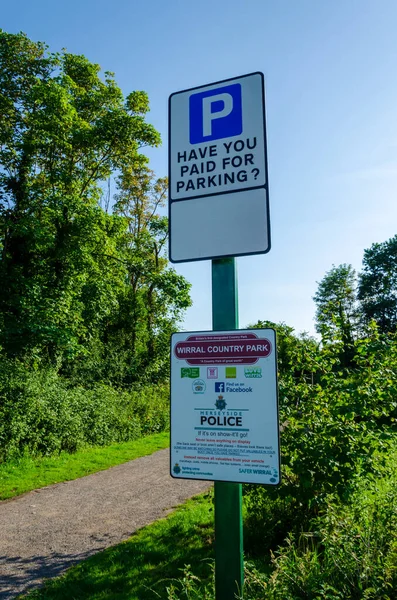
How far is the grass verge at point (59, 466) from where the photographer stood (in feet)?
28.9

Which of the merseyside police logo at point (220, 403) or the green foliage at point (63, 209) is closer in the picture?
the merseyside police logo at point (220, 403)

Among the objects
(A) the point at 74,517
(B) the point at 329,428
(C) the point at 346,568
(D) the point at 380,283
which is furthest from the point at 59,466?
(D) the point at 380,283

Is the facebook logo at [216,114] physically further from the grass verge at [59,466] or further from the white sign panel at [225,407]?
the grass verge at [59,466]

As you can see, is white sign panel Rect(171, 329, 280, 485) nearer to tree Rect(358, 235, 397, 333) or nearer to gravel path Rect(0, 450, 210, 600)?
gravel path Rect(0, 450, 210, 600)

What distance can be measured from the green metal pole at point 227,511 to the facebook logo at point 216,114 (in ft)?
2.30

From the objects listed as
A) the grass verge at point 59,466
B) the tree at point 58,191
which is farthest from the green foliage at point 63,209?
the grass verge at point 59,466

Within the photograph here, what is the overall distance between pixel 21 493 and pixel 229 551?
7.14m

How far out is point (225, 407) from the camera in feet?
7.43

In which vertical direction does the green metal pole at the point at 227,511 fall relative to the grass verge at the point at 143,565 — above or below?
above

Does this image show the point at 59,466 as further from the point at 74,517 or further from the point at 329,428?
the point at 329,428

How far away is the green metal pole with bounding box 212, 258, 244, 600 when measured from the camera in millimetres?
2328

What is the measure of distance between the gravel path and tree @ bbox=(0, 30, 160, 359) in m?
6.92

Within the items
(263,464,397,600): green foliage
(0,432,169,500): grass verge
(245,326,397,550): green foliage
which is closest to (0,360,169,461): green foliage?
(0,432,169,500): grass verge

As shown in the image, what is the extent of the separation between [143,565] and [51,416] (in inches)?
291
